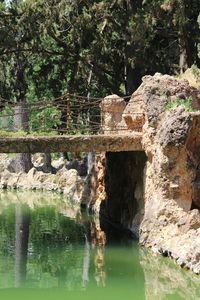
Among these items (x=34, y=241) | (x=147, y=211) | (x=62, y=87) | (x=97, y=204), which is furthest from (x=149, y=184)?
(x=62, y=87)

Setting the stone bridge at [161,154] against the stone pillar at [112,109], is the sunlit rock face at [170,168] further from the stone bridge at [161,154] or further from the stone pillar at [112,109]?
the stone pillar at [112,109]

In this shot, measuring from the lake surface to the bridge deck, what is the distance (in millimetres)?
2822

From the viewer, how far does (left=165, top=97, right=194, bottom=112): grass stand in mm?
17119

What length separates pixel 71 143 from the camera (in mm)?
18203

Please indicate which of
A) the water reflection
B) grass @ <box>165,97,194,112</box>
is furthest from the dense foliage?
grass @ <box>165,97,194,112</box>

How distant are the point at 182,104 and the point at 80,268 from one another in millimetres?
5162

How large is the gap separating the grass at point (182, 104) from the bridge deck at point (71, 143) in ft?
5.69

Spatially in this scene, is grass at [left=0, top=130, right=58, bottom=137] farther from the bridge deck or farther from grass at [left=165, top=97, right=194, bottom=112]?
grass at [left=165, top=97, right=194, bottom=112]

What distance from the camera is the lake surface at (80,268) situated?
13.6m

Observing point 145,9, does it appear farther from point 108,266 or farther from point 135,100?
point 108,266

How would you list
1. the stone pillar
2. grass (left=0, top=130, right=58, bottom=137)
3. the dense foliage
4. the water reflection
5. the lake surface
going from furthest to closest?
the dense foliage
the stone pillar
grass (left=0, top=130, right=58, bottom=137)
the water reflection
the lake surface

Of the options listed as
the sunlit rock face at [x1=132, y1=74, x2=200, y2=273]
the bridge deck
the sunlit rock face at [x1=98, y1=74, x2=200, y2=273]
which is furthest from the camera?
the bridge deck

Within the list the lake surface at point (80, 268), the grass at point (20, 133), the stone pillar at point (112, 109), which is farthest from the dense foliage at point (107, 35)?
the grass at point (20, 133)

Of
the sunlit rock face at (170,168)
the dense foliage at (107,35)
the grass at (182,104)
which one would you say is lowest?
the sunlit rock face at (170,168)
